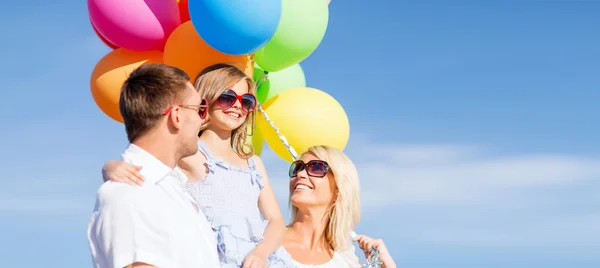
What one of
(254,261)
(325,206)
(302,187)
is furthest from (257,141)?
(254,261)

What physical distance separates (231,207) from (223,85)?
0.77 meters

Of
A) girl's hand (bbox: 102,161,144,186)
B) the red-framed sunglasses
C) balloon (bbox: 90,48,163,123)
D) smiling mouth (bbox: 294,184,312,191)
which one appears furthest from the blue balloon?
girl's hand (bbox: 102,161,144,186)

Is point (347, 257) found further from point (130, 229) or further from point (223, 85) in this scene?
point (130, 229)

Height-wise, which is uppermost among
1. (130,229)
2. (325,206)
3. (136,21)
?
(136,21)

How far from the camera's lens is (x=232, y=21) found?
4.46m

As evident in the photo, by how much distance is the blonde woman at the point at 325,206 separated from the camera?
16.7 feet

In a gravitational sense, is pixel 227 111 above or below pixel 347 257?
above

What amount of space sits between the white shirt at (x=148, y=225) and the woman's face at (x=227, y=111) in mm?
1673

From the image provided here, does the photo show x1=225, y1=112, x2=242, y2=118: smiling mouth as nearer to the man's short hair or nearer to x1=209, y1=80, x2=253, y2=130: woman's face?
x1=209, y1=80, x2=253, y2=130: woman's face

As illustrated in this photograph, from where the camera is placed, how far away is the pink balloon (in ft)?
16.0

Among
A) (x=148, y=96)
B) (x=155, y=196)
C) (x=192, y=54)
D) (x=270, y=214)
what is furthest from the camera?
(x=192, y=54)

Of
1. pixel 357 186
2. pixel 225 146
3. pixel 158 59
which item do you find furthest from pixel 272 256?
pixel 158 59

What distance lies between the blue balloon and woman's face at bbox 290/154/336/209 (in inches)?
43.0

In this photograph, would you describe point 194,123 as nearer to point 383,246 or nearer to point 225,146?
point 225,146
